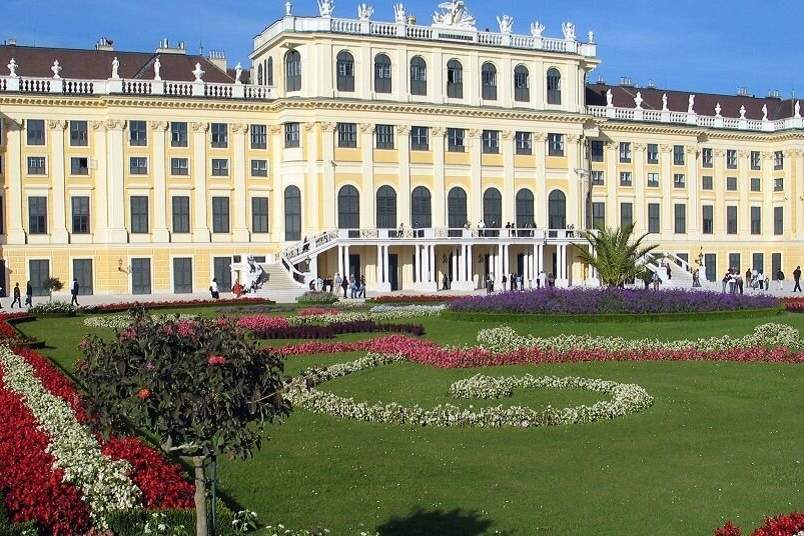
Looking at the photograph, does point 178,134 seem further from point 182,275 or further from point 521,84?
point 521,84

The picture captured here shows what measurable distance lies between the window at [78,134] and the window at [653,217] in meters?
39.6

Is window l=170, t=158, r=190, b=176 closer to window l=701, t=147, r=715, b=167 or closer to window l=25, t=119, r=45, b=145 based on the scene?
window l=25, t=119, r=45, b=145

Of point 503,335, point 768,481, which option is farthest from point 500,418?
point 503,335

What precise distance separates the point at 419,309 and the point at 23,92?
3031 centimetres

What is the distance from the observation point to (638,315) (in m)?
34.4

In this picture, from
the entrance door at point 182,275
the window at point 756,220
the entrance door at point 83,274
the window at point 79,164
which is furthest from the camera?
the window at point 756,220

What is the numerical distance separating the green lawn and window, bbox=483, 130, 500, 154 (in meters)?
46.7

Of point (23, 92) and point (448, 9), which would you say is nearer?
point (23, 92)

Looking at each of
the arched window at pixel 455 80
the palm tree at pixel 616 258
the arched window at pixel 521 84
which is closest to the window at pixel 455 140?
the arched window at pixel 455 80

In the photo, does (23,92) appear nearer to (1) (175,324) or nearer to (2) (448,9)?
(2) (448,9)

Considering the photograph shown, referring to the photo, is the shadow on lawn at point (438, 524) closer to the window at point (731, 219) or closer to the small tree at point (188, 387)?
the small tree at point (188, 387)

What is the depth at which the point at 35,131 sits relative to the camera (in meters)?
59.9

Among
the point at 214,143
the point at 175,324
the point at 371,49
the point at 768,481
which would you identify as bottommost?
the point at 768,481

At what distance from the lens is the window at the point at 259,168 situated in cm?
6431
